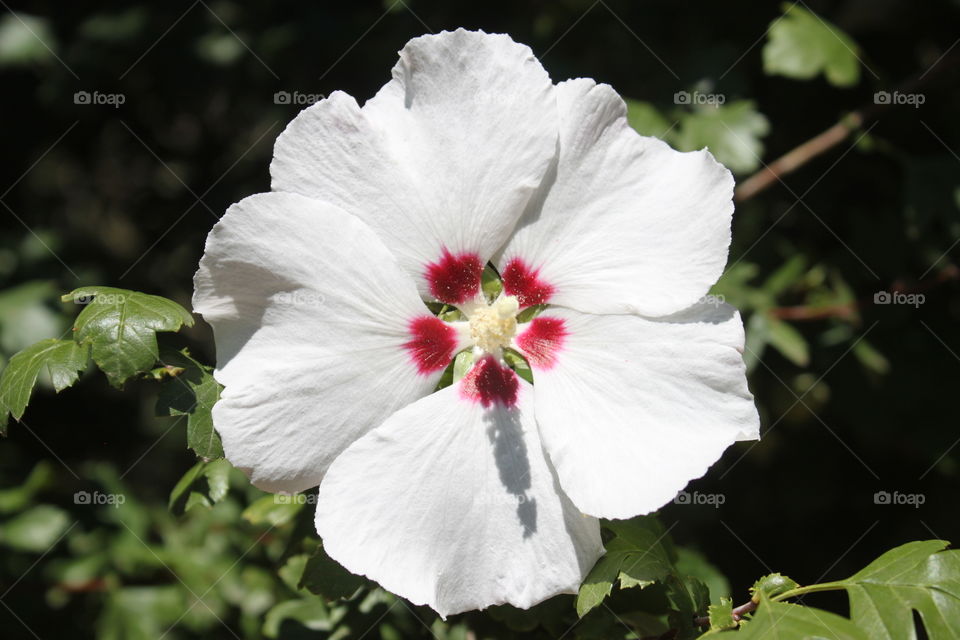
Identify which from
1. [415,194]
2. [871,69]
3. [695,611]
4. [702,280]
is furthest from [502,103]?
[871,69]

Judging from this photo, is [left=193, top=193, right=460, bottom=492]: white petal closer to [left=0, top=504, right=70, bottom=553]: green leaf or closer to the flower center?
the flower center

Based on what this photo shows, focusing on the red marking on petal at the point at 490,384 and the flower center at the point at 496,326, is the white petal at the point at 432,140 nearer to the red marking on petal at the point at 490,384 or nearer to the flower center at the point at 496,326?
the flower center at the point at 496,326

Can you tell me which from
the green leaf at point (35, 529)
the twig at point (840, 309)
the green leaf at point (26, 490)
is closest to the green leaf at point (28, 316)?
the green leaf at point (26, 490)

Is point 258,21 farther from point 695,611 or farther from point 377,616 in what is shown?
point 695,611

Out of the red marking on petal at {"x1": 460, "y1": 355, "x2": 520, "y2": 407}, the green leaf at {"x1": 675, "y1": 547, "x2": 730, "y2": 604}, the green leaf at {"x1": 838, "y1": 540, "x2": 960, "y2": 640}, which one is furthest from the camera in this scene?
the green leaf at {"x1": 675, "y1": 547, "x2": 730, "y2": 604}

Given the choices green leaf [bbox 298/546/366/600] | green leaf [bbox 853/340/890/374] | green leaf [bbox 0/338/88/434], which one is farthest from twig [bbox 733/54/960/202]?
green leaf [bbox 0/338/88/434]

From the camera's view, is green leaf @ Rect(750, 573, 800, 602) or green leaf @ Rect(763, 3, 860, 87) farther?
green leaf @ Rect(763, 3, 860, 87)
